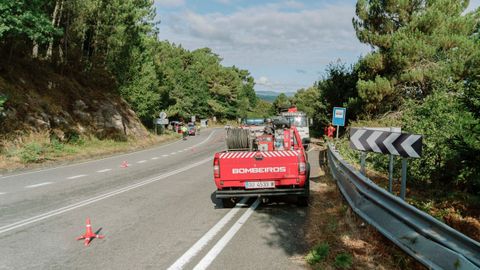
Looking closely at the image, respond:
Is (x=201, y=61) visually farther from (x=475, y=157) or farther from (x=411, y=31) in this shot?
(x=475, y=157)

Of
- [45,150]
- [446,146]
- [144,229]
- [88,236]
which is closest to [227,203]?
[144,229]

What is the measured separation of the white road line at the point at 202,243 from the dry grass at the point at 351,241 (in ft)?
5.21

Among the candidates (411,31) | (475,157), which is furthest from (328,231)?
(411,31)

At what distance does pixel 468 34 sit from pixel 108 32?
95.4 feet

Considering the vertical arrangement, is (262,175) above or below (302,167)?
below

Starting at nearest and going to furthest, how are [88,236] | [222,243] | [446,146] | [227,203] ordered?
1. [222,243]
2. [88,236]
3. [227,203]
4. [446,146]

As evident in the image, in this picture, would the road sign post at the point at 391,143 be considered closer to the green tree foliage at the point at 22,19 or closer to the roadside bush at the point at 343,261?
the roadside bush at the point at 343,261

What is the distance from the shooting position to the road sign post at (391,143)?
6.48 meters

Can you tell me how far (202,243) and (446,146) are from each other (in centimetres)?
733

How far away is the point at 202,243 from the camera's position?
20.1 feet

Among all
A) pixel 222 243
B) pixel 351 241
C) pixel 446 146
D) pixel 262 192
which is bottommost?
pixel 222 243

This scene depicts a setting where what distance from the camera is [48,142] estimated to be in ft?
73.4

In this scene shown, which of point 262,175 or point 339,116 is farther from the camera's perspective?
point 339,116

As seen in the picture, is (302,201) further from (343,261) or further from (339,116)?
(339,116)
